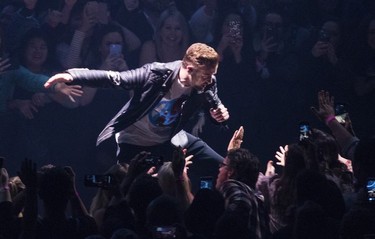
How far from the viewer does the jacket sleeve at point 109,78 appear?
17.2ft

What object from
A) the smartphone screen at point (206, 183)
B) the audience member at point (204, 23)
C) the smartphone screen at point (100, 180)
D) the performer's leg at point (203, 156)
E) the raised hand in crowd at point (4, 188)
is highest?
the audience member at point (204, 23)

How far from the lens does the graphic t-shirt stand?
19.5 feet

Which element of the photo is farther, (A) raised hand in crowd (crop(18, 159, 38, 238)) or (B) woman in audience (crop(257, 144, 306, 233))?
(B) woman in audience (crop(257, 144, 306, 233))

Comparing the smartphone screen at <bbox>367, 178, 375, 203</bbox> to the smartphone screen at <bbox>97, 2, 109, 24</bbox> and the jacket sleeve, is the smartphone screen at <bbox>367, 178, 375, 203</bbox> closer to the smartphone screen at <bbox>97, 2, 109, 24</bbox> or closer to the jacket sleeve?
the jacket sleeve

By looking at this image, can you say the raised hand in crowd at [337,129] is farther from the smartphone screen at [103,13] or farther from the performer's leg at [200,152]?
the smartphone screen at [103,13]

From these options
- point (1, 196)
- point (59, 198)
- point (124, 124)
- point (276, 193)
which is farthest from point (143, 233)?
point (124, 124)

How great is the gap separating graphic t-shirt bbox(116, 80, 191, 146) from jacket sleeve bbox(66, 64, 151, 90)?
305mm

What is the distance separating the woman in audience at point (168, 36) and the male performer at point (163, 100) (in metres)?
1.38

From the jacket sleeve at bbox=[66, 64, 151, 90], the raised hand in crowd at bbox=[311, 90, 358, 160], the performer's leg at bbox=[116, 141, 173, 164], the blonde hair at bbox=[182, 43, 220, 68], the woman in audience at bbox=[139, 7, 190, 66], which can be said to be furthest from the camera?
the woman in audience at bbox=[139, 7, 190, 66]

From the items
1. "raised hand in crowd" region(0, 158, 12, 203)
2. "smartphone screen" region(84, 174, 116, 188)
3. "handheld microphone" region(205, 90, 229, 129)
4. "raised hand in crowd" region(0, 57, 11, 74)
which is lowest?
"raised hand in crowd" region(0, 158, 12, 203)

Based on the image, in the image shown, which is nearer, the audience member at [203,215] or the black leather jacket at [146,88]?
the audience member at [203,215]

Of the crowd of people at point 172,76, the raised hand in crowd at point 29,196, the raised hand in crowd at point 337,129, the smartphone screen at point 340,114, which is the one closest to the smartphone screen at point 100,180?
the raised hand in crowd at point 29,196

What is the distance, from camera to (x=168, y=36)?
24.4 ft

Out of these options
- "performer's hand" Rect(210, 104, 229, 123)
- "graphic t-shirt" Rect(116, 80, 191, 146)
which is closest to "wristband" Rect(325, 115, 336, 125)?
"performer's hand" Rect(210, 104, 229, 123)
